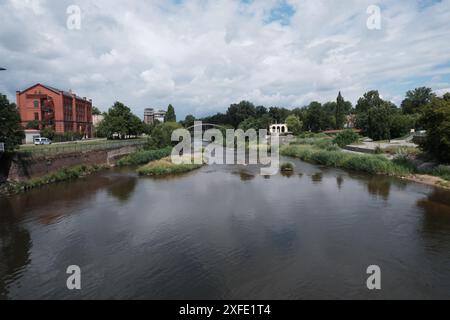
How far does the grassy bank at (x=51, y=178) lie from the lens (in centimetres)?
2156

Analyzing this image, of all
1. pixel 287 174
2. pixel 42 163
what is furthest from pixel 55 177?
pixel 287 174

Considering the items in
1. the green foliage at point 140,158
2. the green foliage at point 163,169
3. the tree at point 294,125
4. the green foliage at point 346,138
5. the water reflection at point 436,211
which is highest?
the tree at point 294,125

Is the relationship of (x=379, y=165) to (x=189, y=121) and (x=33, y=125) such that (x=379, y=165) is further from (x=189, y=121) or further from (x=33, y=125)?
(x=189, y=121)

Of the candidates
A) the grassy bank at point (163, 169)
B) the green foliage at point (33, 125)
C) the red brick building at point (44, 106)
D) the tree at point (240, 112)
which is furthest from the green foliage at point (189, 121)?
the grassy bank at point (163, 169)

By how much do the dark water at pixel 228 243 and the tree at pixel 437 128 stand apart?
4.48m

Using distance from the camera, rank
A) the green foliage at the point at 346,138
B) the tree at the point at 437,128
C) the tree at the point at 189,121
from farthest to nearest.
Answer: the tree at the point at 189,121 → the green foliage at the point at 346,138 → the tree at the point at 437,128

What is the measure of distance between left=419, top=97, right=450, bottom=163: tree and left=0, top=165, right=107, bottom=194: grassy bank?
1221 inches

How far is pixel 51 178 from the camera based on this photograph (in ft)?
83.8

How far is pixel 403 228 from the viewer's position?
14.0 m

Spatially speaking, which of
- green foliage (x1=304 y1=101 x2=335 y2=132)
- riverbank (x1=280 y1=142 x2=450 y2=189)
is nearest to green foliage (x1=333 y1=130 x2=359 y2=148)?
riverbank (x1=280 y1=142 x2=450 y2=189)

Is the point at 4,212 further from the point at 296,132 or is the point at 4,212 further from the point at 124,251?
the point at 296,132

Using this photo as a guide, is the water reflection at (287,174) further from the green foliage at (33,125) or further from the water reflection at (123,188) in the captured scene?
the green foliage at (33,125)
